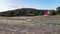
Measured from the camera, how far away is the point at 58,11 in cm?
4791

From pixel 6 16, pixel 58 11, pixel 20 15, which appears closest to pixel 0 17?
pixel 6 16

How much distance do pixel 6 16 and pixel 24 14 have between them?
462 cm

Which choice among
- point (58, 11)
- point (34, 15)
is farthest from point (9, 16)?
point (58, 11)

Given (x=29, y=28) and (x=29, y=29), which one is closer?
(x=29, y=29)

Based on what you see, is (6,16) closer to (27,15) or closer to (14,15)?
(14,15)

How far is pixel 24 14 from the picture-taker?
38844 millimetres

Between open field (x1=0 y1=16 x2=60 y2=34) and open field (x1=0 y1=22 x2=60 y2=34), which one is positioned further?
open field (x1=0 y1=16 x2=60 y2=34)

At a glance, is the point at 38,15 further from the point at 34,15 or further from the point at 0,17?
the point at 0,17

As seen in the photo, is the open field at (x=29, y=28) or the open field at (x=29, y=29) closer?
the open field at (x=29, y=29)

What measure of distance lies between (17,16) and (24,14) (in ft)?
7.76

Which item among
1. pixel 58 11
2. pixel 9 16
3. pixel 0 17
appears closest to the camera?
pixel 0 17

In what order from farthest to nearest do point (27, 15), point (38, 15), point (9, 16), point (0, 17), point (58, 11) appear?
1. point (58, 11)
2. point (38, 15)
3. point (27, 15)
4. point (9, 16)
5. point (0, 17)

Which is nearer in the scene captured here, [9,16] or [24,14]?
[9,16]

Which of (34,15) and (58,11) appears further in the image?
(58,11)
